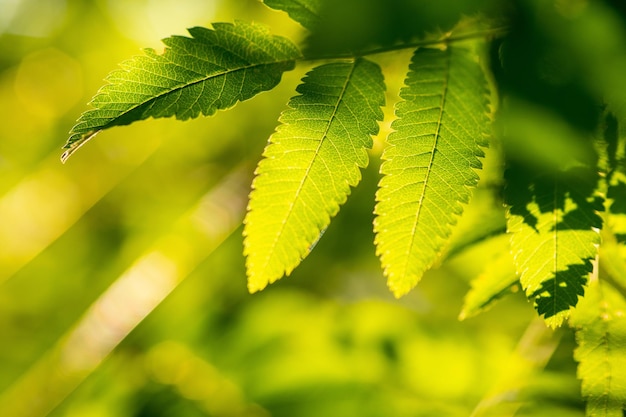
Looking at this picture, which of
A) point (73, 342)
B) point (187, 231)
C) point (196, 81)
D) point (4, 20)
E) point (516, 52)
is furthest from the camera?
point (4, 20)

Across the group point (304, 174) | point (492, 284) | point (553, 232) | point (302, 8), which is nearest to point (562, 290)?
point (553, 232)

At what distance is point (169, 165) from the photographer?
2.77m

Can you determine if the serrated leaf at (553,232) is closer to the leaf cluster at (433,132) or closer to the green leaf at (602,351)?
the leaf cluster at (433,132)

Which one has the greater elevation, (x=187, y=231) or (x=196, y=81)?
(x=196, y=81)

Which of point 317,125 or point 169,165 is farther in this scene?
point 169,165

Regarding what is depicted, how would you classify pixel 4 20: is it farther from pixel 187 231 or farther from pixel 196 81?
pixel 196 81

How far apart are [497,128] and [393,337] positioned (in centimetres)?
114

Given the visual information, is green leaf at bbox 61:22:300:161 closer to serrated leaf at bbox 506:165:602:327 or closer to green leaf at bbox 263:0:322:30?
green leaf at bbox 263:0:322:30

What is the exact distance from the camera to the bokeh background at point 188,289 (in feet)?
5.70

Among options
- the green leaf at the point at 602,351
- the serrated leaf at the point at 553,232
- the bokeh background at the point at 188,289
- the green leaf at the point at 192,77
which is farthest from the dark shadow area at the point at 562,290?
the green leaf at the point at 192,77

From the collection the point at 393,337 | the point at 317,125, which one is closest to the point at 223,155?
the point at 393,337

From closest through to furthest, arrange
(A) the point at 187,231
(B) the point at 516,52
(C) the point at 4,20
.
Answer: (B) the point at 516,52 → (A) the point at 187,231 → (C) the point at 4,20

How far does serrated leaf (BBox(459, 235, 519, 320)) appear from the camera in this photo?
110 centimetres

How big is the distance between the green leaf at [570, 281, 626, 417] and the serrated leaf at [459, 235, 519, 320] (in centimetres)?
14
